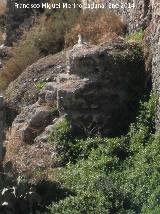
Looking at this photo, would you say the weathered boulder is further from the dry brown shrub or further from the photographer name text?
the photographer name text

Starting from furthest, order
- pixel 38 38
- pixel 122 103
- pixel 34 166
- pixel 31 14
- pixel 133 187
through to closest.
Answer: pixel 31 14, pixel 38 38, pixel 122 103, pixel 34 166, pixel 133 187

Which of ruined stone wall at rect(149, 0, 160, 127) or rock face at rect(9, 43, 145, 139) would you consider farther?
rock face at rect(9, 43, 145, 139)

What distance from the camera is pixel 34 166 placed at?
37.5ft

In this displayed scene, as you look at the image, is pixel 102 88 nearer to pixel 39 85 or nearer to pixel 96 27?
pixel 39 85

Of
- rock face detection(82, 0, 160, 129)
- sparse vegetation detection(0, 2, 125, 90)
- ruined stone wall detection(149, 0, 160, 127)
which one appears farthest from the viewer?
sparse vegetation detection(0, 2, 125, 90)

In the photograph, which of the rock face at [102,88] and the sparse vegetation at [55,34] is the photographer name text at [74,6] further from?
the rock face at [102,88]


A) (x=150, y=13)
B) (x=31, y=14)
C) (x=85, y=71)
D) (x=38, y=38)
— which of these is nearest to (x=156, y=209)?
(x=85, y=71)

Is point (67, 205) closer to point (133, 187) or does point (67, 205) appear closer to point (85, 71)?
point (133, 187)

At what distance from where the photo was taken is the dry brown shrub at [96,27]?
14.9 m

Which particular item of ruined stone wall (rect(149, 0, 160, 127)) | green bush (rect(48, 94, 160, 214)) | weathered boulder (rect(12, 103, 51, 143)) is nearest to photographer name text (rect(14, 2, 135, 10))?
ruined stone wall (rect(149, 0, 160, 127))

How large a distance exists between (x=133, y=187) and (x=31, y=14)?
39.9ft

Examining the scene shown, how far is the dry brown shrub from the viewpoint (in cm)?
1489

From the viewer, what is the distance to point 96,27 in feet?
50.6

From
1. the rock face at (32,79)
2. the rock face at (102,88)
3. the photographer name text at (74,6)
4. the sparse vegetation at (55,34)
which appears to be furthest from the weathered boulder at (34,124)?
the photographer name text at (74,6)
